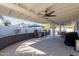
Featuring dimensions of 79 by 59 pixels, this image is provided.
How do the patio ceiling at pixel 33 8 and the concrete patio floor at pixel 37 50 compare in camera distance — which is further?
the concrete patio floor at pixel 37 50

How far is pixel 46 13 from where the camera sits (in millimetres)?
6375

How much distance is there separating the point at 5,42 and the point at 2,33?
576 millimetres

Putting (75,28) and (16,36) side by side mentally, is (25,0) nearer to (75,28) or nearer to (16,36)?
(75,28)

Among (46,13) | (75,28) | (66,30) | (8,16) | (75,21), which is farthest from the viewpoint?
(75,21)

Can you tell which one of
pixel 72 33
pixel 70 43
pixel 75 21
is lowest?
pixel 70 43

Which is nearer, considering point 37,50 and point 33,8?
point 33,8

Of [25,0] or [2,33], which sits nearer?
[25,0]

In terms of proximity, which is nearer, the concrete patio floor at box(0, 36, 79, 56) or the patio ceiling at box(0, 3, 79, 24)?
the patio ceiling at box(0, 3, 79, 24)

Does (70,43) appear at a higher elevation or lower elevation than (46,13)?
lower

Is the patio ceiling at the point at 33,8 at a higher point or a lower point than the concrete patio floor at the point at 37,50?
higher

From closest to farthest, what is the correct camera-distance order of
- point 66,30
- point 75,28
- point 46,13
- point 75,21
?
point 46,13
point 66,30
point 75,28
point 75,21

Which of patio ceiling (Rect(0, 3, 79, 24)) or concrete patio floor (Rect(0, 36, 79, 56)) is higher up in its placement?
patio ceiling (Rect(0, 3, 79, 24))

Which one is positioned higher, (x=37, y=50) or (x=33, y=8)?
(x=33, y=8)

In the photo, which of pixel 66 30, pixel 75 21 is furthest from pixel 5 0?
pixel 75 21
